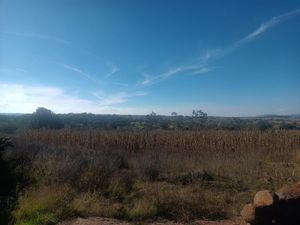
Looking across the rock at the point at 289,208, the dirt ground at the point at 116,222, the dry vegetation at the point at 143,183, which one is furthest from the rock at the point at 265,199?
the dry vegetation at the point at 143,183

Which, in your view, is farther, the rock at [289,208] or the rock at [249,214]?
the rock at [289,208]

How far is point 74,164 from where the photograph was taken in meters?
12.9

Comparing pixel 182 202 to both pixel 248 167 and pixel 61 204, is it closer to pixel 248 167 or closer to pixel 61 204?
pixel 61 204

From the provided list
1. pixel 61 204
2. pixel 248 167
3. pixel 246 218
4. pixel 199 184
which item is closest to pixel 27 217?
pixel 61 204

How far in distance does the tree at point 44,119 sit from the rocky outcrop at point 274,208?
46.0 meters

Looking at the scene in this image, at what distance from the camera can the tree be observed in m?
53.0

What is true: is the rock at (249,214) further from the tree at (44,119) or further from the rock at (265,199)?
the tree at (44,119)

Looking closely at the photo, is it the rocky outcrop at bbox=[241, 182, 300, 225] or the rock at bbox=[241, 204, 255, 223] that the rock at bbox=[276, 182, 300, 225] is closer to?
the rocky outcrop at bbox=[241, 182, 300, 225]

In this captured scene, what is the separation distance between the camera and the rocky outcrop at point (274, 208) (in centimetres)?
807

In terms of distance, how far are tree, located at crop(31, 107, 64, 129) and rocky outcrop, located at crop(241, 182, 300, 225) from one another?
46.0 meters

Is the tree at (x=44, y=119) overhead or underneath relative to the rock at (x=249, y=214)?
overhead

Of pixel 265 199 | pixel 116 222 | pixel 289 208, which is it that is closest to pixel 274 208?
pixel 265 199

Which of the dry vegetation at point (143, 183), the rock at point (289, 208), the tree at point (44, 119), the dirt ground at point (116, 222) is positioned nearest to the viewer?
the rock at point (289, 208)

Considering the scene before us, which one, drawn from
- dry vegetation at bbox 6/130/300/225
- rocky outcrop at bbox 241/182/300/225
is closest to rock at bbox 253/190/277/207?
rocky outcrop at bbox 241/182/300/225
